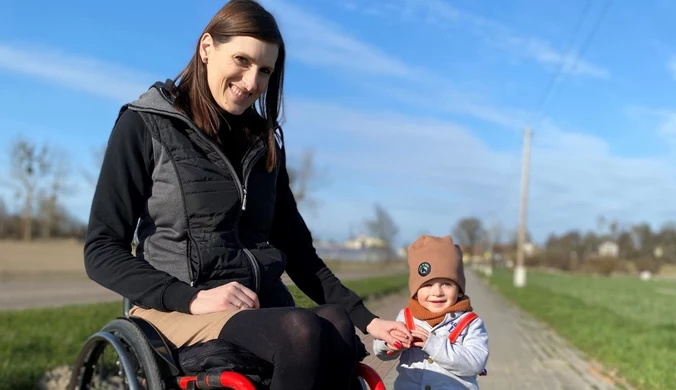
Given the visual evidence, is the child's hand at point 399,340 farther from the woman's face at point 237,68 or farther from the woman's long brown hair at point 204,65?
the woman's face at point 237,68

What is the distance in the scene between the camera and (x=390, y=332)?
7.76ft

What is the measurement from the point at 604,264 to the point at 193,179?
103 metres

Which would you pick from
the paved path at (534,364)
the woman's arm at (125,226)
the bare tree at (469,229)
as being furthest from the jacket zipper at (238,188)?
the bare tree at (469,229)

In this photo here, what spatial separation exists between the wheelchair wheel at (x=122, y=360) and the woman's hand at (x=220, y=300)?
19 centimetres

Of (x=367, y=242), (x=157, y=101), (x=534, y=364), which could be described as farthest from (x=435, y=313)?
(x=367, y=242)

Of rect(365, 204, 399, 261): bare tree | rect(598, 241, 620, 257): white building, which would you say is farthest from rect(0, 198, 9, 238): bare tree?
rect(598, 241, 620, 257): white building

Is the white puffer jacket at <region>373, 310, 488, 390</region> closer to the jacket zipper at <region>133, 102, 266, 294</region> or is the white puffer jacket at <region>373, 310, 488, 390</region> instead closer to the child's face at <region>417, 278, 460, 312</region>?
the child's face at <region>417, 278, 460, 312</region>

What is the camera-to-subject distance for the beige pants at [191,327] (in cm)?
202

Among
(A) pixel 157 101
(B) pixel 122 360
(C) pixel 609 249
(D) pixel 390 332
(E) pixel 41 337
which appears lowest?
(E) pixel 41 337

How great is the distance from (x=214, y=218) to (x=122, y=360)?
49 cm

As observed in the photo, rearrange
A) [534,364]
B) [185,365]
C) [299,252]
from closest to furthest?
1. [185,365]
2. [299,252]
3. [534,364]

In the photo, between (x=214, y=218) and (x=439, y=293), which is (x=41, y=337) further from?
(x=214, y=218)

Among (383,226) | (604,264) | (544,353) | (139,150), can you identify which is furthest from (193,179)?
(604,264)

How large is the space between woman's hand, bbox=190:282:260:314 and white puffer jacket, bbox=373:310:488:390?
59cm
